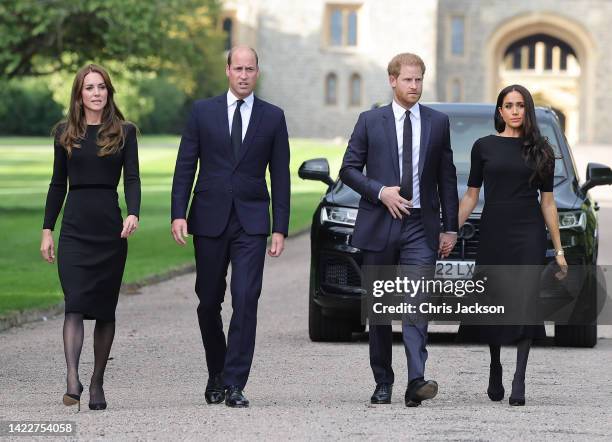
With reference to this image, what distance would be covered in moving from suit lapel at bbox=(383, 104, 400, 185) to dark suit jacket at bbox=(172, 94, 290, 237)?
21.3 inches

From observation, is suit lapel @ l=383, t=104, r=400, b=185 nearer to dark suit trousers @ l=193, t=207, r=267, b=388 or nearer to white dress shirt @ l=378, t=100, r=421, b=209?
white dress shirt @ l=378, t=100, r=421, b=209

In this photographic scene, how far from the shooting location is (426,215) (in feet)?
26.4

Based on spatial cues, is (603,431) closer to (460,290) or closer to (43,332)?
(460,290)

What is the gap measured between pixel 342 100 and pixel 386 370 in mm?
77855

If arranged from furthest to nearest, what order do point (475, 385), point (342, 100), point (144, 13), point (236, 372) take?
point (342, 100), point (144, 13), point (475, 385), point (236, 372)

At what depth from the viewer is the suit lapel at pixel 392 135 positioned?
8.07m

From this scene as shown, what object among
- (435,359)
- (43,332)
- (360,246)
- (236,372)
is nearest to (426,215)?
(360,246)

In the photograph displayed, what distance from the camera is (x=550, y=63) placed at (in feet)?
323

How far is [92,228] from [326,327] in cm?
376

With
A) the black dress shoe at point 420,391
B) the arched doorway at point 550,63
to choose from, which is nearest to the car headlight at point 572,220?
the black dress shoe at point 420,391

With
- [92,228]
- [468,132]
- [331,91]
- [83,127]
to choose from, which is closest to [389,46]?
[331,91]

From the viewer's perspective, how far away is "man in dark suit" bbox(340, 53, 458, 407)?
7.99 metres

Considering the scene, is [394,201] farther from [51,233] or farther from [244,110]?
[51,233]

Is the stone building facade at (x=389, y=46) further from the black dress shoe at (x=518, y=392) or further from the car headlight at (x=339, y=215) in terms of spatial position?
the black dress shoe at (x=518, y=392)
